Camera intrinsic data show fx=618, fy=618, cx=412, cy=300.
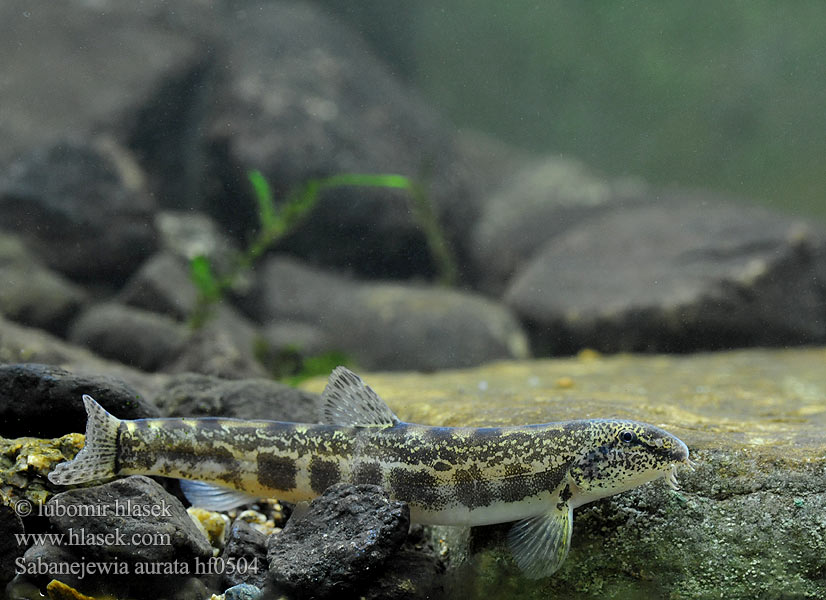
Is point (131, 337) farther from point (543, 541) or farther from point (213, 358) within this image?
point (543, 541)

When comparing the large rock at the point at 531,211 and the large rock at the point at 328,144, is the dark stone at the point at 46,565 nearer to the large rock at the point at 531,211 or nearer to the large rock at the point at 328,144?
the large rock at the point at 328,144

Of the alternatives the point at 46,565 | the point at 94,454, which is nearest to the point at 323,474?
the point at 94,454

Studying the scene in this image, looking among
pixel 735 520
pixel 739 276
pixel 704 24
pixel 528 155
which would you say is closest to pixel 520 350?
pixel 739 276

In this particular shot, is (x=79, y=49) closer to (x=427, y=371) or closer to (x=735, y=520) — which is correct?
(x=427, y=371)

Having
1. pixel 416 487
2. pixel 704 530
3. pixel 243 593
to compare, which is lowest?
pixel 243 593

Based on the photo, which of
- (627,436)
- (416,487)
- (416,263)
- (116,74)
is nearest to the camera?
(627,436)

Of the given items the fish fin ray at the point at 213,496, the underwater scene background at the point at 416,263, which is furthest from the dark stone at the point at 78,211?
the fish fin ray at the point at 213,496

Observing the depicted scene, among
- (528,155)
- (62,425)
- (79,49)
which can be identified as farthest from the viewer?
(528,155)
